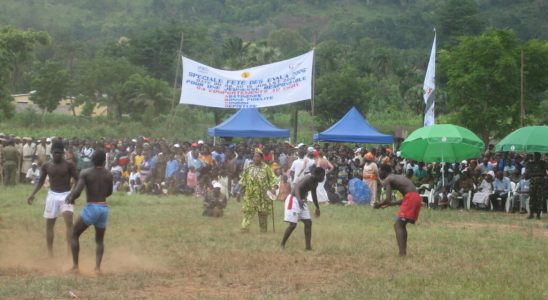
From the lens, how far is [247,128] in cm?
3023

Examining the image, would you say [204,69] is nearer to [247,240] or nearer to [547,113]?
[247,240]

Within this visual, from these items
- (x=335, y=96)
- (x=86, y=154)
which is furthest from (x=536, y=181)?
(x=335, y=96)

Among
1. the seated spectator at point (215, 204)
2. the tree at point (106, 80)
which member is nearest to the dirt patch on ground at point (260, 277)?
the seated spectator at point (215, 204)

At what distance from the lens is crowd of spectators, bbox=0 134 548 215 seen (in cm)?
2370

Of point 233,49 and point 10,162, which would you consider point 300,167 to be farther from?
point 233,49

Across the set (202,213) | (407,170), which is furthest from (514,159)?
(202,213)

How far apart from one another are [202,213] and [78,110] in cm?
6362

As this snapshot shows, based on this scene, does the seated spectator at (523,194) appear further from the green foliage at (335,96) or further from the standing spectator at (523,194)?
the green foliage at (335,96)

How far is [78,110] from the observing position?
81938 millimetres

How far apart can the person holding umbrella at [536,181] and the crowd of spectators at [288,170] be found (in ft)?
4.57

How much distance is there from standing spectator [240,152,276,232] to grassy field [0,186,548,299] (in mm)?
335

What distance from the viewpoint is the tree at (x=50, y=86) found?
2729 inches

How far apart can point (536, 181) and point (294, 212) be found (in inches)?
344

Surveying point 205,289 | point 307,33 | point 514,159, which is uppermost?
point 307,33
